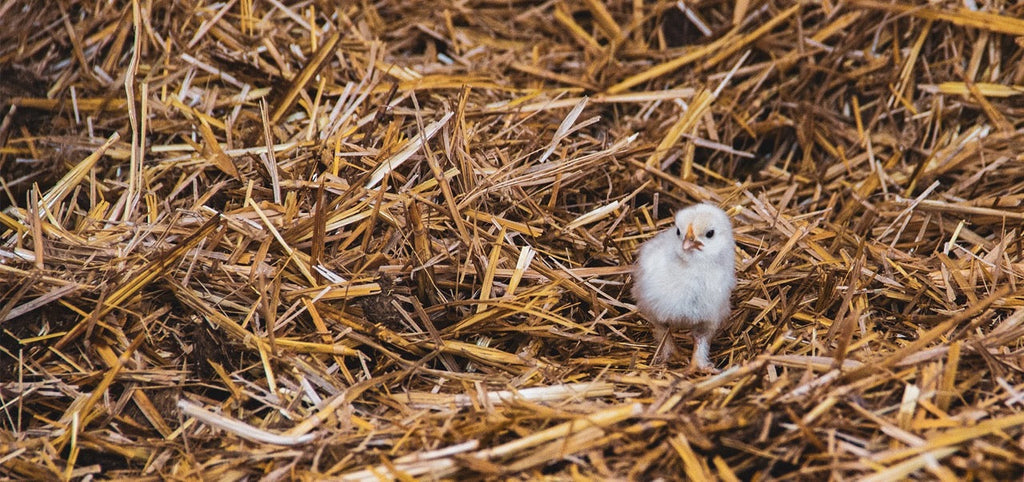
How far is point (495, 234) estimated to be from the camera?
12.1ft

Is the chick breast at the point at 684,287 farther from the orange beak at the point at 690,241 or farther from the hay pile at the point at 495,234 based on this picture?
the hay pile at the point at 495,234

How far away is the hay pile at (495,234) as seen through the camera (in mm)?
2793

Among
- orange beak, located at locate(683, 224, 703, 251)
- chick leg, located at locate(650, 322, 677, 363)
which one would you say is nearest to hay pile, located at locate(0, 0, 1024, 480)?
chick leg, located at locate(650, 322, 677, 363)

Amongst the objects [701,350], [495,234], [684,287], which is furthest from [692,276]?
[495,234]

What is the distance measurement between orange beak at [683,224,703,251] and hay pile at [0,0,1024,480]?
1.46ft

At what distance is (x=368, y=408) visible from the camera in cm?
Result: 316

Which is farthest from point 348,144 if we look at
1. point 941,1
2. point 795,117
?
point 941,1

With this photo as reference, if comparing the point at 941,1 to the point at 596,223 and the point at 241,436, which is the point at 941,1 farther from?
the point at 241,436

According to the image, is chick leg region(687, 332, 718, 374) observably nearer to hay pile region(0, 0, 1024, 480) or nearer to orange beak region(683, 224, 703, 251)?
hay pile region(0, 0, 1024, 480)

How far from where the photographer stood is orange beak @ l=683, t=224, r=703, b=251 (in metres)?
3.20

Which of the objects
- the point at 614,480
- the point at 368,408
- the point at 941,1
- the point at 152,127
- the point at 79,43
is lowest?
the point at 368,408

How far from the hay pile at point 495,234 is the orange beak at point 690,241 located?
Answer: 0.45m

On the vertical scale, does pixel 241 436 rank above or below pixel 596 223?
below

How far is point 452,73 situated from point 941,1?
251 centimetres
